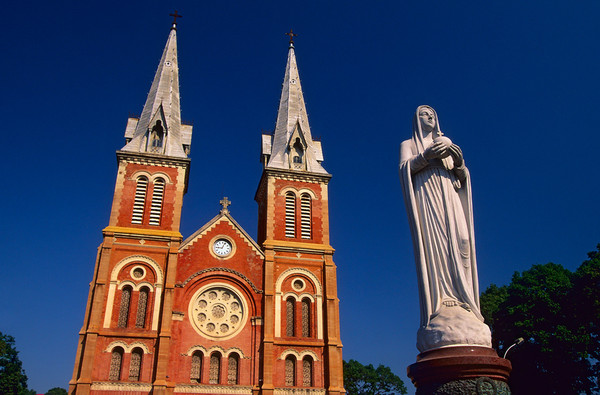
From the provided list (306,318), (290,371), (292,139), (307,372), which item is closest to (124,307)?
(290,371)

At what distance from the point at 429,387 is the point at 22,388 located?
47.2 m

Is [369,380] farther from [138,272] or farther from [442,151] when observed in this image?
[442,151]

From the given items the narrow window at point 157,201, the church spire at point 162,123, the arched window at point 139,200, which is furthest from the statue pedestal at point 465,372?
the church spire at point 162,123

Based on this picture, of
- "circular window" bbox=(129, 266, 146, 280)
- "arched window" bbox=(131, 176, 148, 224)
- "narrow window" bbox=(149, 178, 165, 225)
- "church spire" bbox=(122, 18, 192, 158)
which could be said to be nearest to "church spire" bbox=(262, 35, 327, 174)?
"church spire" bbox=(122, 18, 192, 158)

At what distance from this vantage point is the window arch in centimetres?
2914

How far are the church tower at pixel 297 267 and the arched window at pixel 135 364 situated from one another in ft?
19.6

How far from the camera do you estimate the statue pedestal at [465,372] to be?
633 centimetres

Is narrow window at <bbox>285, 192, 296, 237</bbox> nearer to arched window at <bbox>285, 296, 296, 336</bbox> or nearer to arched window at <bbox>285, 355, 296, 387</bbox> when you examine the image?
arched window at <bbox>285, 296, 296, 336</bbox>

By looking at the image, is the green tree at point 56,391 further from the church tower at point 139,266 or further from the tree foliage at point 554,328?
the tree foliage at point 554,328

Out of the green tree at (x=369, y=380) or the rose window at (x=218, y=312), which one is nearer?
the rose window at (x=218, y=312)

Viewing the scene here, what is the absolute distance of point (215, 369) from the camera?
27.4 meters

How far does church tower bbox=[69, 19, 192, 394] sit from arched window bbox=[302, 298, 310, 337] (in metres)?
7.09

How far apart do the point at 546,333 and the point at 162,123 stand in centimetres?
2498

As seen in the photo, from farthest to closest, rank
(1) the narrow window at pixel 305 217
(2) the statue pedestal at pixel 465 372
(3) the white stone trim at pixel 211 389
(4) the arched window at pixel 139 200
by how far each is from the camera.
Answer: (1) the narrow window at pixel 305 217 → (4) the arched window at pixel 139 200 → (3) the white stone trim at pixel 211 389 → (2) the statue pedestal at pixel 465 372
